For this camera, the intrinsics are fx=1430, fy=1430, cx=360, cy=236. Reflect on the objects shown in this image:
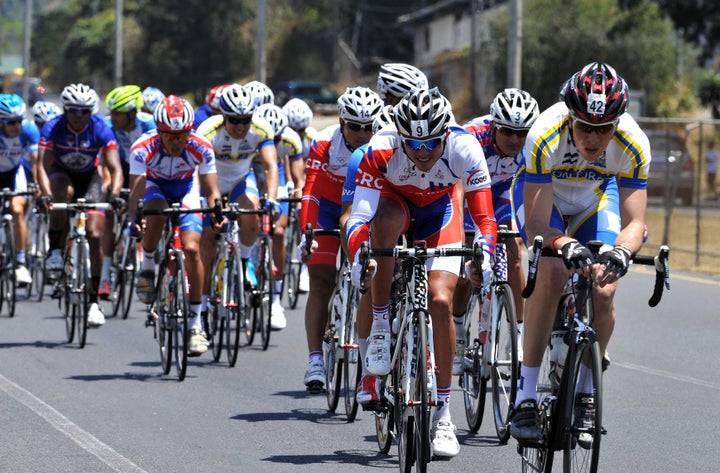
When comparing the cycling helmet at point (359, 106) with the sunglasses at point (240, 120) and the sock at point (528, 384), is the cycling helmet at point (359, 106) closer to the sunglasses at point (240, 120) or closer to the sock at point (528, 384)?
the sunglasses at point (240, 120)

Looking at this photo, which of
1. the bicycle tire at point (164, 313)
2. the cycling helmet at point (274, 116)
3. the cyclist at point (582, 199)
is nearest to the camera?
the cyclist at point (582, 199)

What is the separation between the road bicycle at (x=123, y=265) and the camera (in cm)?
1480

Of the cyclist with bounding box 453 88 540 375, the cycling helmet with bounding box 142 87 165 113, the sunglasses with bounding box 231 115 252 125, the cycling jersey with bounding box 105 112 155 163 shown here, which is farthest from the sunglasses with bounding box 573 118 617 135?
the cycling helmet with bounding box 142 87 165 113

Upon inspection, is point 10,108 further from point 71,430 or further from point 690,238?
point 690,238

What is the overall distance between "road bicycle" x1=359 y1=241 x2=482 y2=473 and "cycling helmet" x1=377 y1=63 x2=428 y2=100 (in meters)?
2.54

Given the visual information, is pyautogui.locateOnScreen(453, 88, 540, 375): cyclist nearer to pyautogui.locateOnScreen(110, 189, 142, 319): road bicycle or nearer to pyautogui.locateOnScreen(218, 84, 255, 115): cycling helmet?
pyautogui.locateOnScreen(218, 84, 255, 115): cycling helmet

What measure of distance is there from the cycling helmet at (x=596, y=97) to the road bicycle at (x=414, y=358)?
0.89m

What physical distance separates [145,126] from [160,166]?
4597mm

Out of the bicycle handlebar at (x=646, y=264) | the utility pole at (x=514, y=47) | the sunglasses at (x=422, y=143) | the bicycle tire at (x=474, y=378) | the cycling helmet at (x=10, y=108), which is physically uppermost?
the utility pole at (x=514, y=47)

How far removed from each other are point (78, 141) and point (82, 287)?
2.33m

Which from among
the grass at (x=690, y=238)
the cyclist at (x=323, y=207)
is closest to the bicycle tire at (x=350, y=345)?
the cyclist at (x=323, y=207)

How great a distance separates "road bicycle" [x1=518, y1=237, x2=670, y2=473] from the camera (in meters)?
6.23

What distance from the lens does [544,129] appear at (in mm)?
7137

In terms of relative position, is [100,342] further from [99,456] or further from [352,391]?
[99,456]
